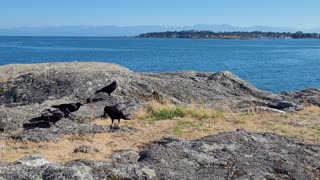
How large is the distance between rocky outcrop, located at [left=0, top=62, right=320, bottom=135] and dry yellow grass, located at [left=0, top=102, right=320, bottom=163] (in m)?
1.23

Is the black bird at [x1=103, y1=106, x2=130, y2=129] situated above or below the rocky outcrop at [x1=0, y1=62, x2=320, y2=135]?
above

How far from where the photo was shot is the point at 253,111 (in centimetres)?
1770

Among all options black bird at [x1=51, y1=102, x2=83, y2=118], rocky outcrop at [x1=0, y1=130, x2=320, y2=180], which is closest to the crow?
black bird at [x1=51, y1=102, x2=83, y2=118]

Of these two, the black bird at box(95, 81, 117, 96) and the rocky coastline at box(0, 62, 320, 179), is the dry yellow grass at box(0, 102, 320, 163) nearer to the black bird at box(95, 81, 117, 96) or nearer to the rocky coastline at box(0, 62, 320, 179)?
the rocky coastline at box(0, 62, 320, 179)

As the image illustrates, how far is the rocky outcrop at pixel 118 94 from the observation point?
16.8m

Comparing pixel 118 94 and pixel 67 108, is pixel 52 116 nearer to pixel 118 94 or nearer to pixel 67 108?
pixel 67 108

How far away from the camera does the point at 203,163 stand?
8734 mm

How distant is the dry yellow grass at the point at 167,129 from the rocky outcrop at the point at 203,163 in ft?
5.96

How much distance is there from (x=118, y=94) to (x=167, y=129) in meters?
4.93

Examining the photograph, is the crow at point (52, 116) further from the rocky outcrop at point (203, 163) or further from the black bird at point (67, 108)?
the rocky outcrop at point (203, 163)

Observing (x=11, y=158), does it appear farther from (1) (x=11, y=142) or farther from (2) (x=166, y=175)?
(2) (x=166, y=175)

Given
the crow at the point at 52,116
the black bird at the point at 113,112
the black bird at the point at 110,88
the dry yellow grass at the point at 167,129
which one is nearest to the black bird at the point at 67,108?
the dry yellow grass at the point at 167,129

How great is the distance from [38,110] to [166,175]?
9128 millimetres

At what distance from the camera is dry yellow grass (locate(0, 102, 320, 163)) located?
439 inches
